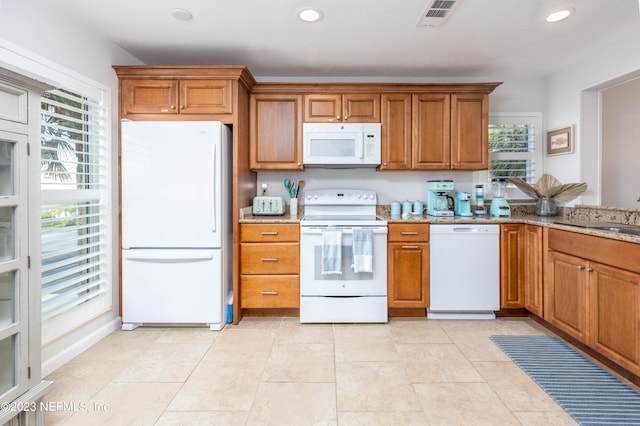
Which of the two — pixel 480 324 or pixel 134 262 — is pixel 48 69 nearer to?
pixel 134 262

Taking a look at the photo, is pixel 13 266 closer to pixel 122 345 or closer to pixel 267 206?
pixel 122 345

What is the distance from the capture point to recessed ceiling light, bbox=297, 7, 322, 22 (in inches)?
91.0

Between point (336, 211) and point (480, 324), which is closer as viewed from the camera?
point (480, 324)

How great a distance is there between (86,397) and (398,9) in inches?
122

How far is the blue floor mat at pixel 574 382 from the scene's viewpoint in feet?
5.76

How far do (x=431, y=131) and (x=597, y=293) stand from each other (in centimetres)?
187

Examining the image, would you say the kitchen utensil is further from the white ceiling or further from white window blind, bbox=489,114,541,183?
white window blind, bbox=489,114,541,183

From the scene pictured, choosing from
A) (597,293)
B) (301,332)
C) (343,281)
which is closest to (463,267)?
(597,293)

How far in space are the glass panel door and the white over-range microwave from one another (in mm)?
2178

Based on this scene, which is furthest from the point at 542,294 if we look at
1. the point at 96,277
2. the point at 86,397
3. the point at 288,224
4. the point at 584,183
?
the point at 96,277

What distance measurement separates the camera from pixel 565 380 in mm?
2066

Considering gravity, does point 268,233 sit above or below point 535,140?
below

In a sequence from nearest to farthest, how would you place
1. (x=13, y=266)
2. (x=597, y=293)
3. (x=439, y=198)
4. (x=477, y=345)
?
(x=13, y=266) < (x=597, y=293) < (x=477, y=345) < (x=439, y=198)

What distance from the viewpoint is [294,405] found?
183 centimetres
